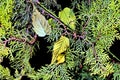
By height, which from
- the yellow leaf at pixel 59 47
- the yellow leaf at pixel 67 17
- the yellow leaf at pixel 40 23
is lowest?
the yellow leaf at pixel 59 47

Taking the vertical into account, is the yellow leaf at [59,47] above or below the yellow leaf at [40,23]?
below

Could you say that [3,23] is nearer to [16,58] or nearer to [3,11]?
[3,11]

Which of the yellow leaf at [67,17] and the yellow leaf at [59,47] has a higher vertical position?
the yellow leaf at [67,17]

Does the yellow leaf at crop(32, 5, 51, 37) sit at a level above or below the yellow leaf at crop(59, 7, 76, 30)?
below

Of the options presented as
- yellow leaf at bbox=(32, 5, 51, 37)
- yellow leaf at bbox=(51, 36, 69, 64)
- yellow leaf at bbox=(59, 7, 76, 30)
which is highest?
yellow leaf at bbox=(59, 7, 76, 30)

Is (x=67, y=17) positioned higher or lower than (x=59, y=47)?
higher
